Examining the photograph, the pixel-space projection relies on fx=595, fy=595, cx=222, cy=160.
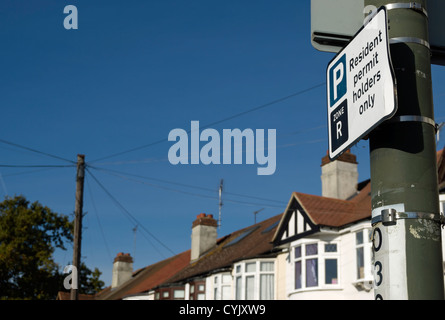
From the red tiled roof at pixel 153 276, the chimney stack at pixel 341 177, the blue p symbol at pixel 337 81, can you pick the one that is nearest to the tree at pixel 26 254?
the red tiled roof at pixel 153 276

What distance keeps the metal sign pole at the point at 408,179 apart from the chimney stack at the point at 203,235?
4019 cm

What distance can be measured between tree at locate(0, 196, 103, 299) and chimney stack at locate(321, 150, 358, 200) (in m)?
24.4

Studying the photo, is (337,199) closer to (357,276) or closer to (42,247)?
(357,276)

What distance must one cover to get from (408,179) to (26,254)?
45.9 metres

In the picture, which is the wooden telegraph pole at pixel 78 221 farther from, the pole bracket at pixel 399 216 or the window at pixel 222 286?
the pole bracket at pixel 399 216

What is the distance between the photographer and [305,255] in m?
26.8

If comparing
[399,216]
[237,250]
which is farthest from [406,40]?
[237,250]

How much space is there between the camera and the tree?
44469mm

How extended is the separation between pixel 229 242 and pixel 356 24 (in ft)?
126

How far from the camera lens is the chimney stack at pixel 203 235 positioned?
42781mm
